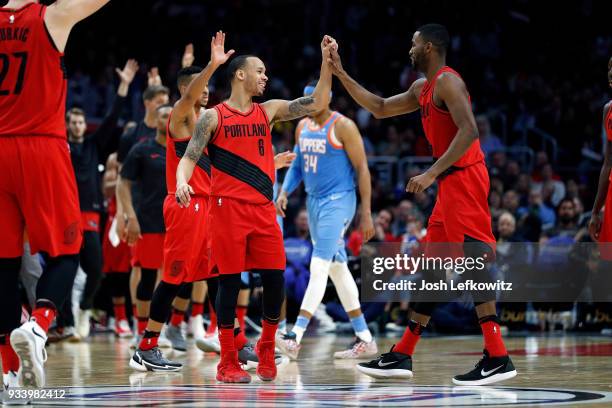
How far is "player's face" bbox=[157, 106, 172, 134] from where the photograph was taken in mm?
→ 9229

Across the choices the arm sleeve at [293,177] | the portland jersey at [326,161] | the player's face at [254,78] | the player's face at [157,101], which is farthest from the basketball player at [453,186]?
the player's face at [157,101]

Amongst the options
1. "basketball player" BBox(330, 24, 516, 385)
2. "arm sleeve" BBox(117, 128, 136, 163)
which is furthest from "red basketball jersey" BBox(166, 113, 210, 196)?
"arm sleeve" BBox(117, 128, 136, 163)

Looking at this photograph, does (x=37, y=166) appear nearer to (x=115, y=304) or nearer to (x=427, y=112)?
(x=427, y=112)

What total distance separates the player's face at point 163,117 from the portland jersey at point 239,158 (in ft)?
7.00

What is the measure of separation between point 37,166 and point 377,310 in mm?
7014

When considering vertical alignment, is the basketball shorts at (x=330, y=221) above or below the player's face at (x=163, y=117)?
below

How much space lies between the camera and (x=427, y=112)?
707cm

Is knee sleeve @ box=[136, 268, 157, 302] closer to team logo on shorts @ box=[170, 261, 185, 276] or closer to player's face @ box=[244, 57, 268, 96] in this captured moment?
team logo on shorts @ box=[170, 261, 185, 276]

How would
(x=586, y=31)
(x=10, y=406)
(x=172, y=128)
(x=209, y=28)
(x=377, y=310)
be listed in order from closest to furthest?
(x=10, y=406) < (x=172, y=128) < (x=377, y=310) < (x=586, y=31) < (x=209, y=28)

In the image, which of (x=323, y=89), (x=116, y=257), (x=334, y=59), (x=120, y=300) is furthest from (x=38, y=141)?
(x=116, y=257)

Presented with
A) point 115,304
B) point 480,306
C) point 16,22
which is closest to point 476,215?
point 480,306

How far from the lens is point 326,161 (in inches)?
374

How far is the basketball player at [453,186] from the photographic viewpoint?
22.1ft

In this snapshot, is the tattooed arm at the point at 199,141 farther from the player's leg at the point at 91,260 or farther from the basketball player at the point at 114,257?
the basketball player at the point at 114,257
